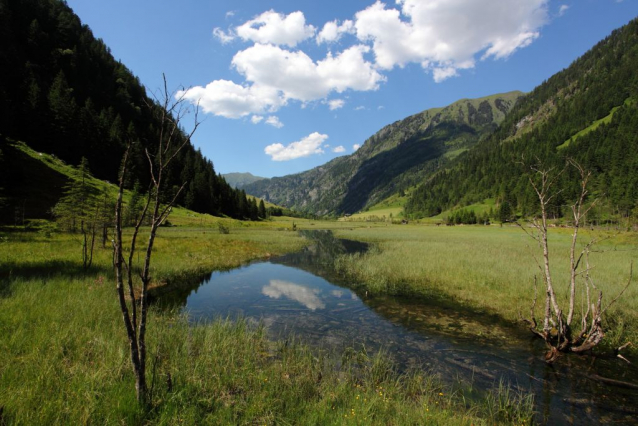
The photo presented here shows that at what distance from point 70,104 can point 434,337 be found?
112 metres

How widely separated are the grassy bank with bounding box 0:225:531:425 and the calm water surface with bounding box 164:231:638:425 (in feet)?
5.96

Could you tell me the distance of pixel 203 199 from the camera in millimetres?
112312

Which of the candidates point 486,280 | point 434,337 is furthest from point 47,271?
point 486,280

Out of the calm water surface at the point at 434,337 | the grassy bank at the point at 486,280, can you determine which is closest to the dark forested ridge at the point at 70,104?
the calm water surface at the point at 434,337

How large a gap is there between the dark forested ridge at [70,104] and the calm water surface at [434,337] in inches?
1620

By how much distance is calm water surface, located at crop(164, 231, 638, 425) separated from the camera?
28.8 feet

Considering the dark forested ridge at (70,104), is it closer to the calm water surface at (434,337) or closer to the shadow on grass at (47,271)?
the shadow on grass at (47,271)

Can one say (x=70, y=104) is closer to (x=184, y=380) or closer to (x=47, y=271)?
(x=47, y=271)

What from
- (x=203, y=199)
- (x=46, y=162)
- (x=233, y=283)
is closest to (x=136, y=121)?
(x=203, y=199)

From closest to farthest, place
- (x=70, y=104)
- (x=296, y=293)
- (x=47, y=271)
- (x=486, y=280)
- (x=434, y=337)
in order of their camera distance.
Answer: (x=434, y=337)
(x=47, y=271)
(x=296, y=293)
(x=486, y=280)
(x=70, y=104)

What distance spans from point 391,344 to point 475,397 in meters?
4.29

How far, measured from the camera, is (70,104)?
82688 mm

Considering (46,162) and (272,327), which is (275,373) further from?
(46,162)

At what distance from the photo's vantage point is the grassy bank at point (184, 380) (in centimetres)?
521
